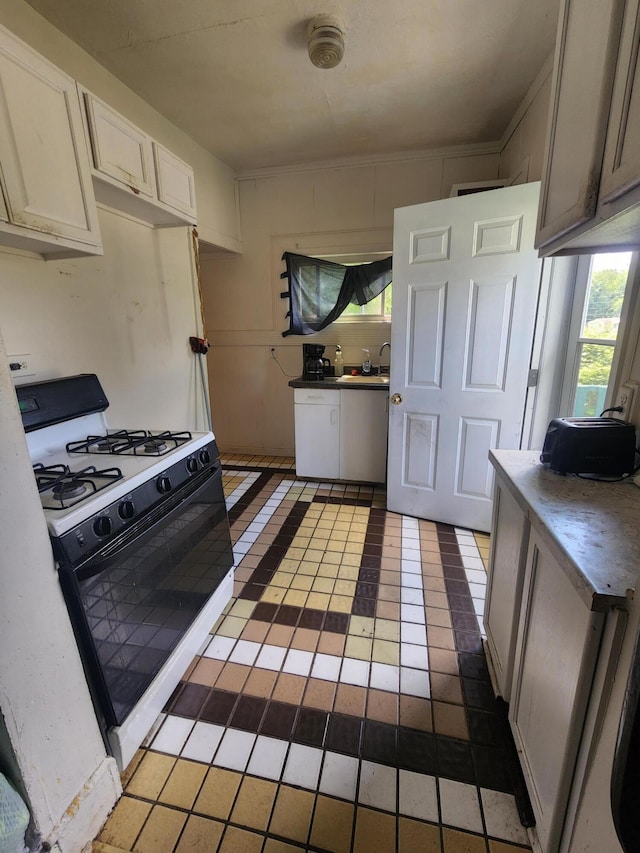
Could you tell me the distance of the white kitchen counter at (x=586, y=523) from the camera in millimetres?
696

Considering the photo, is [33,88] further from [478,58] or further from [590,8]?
[478,58]

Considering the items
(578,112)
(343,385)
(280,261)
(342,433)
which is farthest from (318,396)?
(578,112)

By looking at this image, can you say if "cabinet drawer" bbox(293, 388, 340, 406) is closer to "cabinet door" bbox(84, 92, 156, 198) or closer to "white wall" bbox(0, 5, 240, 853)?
"white wall" bbox(0, 5, 240, 853)

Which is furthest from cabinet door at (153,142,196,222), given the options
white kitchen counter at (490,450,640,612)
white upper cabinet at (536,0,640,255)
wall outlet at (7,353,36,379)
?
white kitchen counter at (490,450,640,612)

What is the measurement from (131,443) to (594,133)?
→ 1.76 m

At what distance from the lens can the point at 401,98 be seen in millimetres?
2299

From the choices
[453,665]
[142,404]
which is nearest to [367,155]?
[142,404]

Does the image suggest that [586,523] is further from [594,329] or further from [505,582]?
[594,329]

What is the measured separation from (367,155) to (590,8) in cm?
248

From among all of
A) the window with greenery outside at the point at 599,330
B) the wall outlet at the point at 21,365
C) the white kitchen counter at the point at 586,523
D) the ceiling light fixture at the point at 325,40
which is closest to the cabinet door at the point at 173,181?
the ceiling light fixture at the point at 325,40

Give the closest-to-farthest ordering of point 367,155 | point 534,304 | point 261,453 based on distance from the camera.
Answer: point 534,304, point 367,155, point 261,453

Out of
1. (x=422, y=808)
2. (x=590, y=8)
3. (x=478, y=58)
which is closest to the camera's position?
(x=590, y=8)

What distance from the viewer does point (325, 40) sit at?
174cm

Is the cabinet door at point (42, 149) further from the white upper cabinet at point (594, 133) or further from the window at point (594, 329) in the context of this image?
the window at point (594, 329)
